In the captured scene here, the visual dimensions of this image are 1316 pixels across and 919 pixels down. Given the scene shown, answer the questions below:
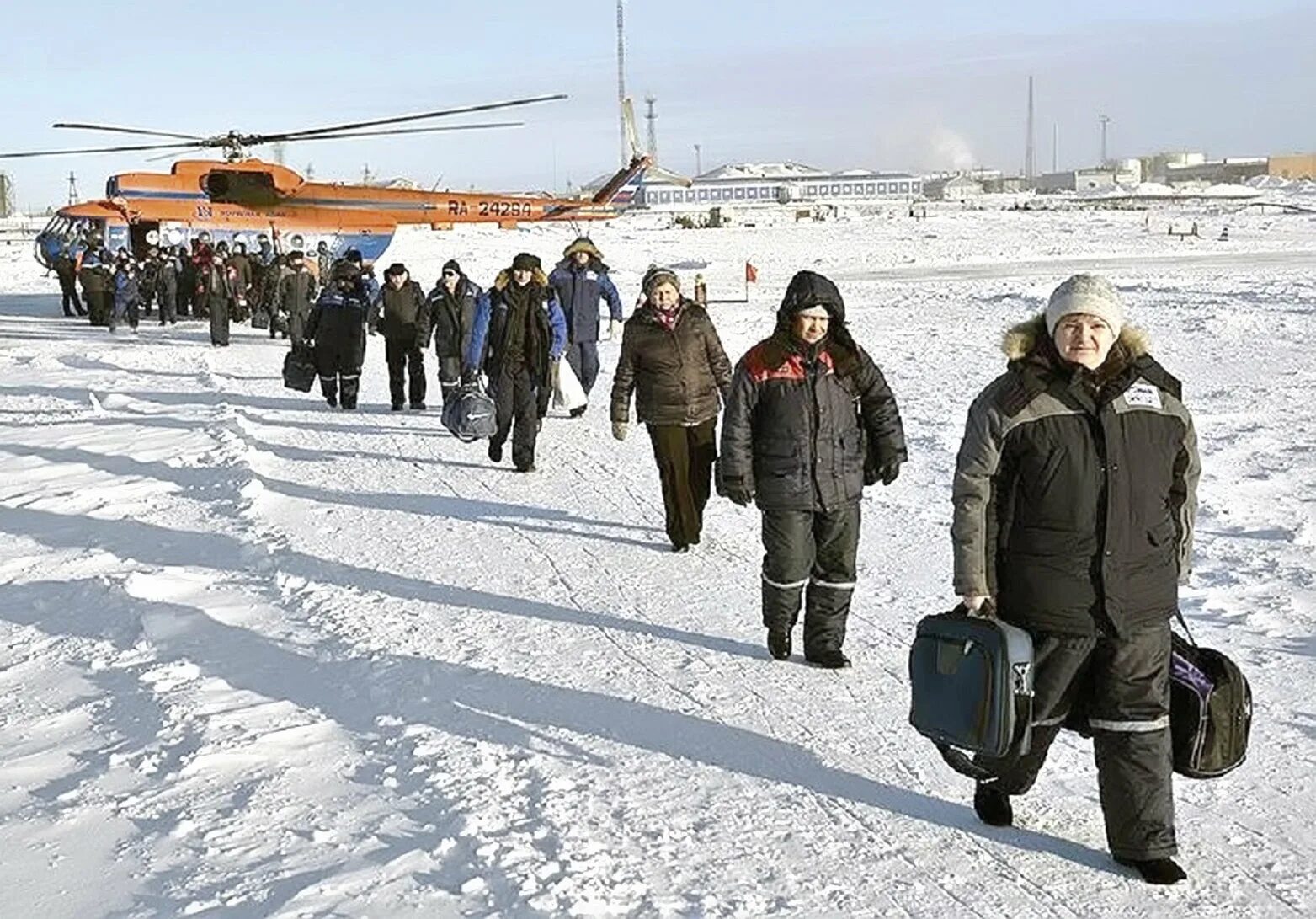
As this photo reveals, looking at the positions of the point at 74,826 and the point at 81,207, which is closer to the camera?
the point at 74,826

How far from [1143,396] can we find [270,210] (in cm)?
2440

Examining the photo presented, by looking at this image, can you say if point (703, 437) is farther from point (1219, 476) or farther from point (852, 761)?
point (1219, 476)

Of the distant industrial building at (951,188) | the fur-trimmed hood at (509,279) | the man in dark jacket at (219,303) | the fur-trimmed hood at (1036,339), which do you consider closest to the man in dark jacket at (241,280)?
the man in dark jacket at (219,303)

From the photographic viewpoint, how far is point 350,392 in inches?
547

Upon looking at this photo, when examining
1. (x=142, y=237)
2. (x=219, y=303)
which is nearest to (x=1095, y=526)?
(x=219, y=303)

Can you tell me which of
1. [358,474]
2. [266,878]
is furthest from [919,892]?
[358,474]

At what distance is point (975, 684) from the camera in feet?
12.1

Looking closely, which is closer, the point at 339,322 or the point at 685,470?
the point at 685,470

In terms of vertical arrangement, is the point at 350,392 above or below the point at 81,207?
below

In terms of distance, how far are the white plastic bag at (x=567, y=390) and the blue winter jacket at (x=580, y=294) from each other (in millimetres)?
372

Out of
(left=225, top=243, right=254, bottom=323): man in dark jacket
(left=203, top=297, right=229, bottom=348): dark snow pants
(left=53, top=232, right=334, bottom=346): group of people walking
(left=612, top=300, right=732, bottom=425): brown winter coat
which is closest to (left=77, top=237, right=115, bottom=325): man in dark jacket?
(left=53, top=232, right=334, bottom=346): group of people walking

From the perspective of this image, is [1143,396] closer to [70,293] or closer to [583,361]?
[583,361]

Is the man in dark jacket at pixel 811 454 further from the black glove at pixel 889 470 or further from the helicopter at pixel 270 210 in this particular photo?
the helicopter at pixel 270 210

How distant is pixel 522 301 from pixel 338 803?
5.51 metres
